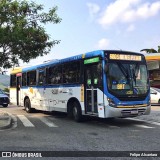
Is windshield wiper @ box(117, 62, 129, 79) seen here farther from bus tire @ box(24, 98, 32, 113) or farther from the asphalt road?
bus tire @ box(24, 98, 32, 113)

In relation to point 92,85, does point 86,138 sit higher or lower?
lower

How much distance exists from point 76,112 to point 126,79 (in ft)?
9.48

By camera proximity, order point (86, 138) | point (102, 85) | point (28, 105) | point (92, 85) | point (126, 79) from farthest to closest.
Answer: point (28, 105)
point (92, 85)
point (126, 79)
point (102, 85)
point (86, 138)

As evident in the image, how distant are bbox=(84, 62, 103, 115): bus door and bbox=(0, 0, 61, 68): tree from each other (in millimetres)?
2485

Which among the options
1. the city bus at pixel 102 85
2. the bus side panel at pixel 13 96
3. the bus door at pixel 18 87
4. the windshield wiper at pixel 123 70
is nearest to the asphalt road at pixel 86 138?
the city bus at pixel 102 85

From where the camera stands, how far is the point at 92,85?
14.7 meters

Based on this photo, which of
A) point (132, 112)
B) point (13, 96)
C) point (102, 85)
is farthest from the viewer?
point (13, 96)

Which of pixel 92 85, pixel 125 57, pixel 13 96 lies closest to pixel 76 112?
pixel 92 85

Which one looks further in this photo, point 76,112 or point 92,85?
point 76,112

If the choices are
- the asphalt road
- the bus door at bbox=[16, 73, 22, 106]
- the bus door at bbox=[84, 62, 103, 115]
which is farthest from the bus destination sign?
the bus door at bbox=[16, 73, 22, 106]

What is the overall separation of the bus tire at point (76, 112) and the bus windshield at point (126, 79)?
227 cm

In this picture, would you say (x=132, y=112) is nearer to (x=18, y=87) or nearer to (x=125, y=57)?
(x=125, y=57)

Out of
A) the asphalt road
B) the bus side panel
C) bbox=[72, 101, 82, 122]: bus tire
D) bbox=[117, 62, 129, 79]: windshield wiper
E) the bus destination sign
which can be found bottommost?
the asphalt road

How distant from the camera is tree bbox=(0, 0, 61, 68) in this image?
14.5m
